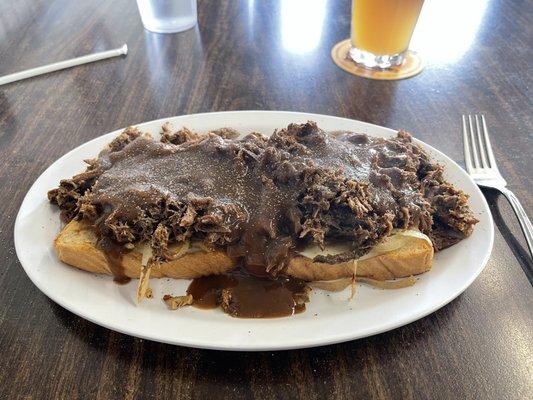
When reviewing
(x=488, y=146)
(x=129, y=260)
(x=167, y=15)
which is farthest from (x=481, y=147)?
(x=167, y=15)

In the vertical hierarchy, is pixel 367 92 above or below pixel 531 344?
below

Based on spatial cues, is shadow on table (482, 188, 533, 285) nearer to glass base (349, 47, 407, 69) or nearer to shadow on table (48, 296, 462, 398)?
shadow on table (48, 296, 462, 398)

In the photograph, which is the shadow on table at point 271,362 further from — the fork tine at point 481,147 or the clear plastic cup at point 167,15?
the clear plastic cup at point 167,15

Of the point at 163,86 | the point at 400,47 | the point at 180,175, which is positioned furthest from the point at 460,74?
the point at 180,175

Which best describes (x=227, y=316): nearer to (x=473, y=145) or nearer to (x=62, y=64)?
(x=473, y=145)

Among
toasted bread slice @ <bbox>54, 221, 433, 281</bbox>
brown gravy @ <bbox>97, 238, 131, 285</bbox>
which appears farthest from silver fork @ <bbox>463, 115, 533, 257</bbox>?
brown gravy @ <bbox>97, 238, 131, 285</bbox>

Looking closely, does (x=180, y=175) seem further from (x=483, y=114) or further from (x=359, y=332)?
(x=483, y=114)

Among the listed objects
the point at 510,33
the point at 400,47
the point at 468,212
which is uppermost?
the point at 468,212

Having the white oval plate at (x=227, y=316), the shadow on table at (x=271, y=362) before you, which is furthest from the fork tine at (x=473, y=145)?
the shadow on table at (x=271, y=362)
